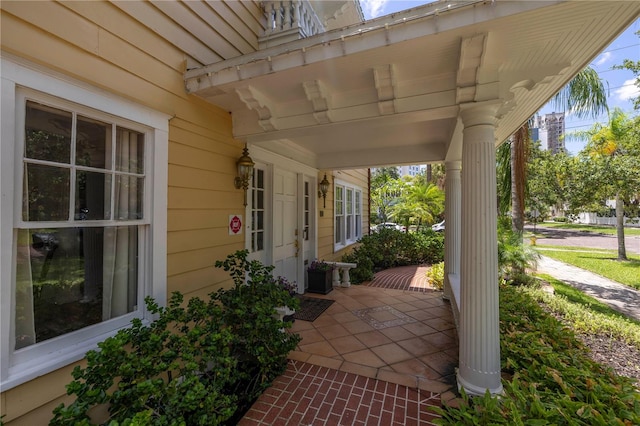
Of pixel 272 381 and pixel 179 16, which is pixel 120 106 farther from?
pixel 272 381

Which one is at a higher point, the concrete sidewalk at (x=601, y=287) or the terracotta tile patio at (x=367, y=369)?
the terracotta tile patio at (x=367, y=369)

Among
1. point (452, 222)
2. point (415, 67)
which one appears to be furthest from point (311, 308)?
point (415, 67)

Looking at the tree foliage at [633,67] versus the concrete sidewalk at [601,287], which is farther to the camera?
the tree foliage at [633,67]

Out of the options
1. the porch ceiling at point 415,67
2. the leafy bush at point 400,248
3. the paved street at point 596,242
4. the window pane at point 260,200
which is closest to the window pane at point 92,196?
the porch ceiling at point 415,67

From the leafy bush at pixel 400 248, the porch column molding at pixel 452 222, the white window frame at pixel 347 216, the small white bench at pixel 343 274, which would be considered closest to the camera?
the porch column molding at pixel 452 222

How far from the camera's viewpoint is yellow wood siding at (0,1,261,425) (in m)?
1.58

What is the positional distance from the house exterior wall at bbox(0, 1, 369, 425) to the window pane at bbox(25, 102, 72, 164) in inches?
9.8

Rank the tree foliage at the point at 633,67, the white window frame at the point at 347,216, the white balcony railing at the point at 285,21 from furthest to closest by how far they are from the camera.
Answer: the white window frame at the point at 347,216 < the tree foliage at the point at 633,67 < the white balcony railing at the point at 285,21

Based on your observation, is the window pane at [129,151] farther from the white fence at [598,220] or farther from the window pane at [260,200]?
the white fence at [598,220]

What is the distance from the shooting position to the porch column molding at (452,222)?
4715 millimetres

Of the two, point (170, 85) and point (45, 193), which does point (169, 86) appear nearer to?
point (170, 85)

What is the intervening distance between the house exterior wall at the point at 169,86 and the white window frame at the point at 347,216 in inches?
166

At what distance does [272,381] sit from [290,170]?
3.30 metres

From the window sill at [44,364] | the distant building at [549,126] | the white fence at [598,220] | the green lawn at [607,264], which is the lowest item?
the green lawn at [607,264]
